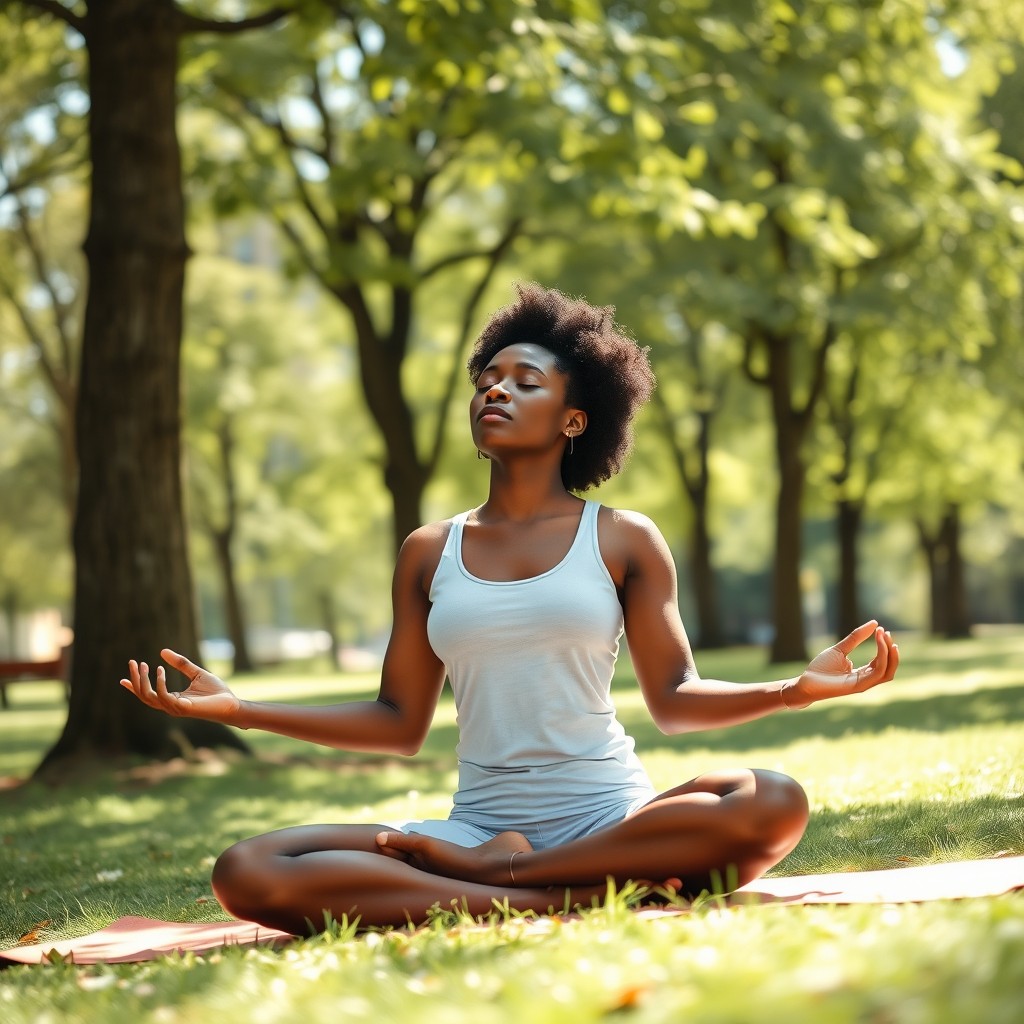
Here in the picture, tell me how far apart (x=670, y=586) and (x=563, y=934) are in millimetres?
1539

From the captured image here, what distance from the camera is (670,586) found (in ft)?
16.3

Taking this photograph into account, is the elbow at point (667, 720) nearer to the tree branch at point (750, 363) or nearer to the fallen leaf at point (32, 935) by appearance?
the fallen leaf at point (32, 935)

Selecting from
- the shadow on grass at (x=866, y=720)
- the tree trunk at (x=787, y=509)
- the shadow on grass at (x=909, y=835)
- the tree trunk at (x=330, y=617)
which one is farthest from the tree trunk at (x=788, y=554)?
the tree trunk at (x=330, y=617)

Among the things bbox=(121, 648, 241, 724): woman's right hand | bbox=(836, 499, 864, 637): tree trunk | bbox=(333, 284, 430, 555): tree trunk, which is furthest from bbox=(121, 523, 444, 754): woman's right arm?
bbox=(836, 499, 864, 637): tree trunk

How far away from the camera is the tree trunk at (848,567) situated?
30172mm

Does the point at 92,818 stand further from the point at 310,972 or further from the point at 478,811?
the point at 310,972

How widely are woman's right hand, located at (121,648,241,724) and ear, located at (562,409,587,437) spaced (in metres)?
1.56

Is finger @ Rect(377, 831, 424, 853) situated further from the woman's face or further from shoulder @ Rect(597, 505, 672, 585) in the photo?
the woman's face

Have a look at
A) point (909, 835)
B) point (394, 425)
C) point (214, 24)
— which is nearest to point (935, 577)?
point (394, 425)

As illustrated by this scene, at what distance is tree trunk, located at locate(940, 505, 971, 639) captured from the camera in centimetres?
3681

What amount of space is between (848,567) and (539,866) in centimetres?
2737

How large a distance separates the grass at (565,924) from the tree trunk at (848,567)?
15.7 meters

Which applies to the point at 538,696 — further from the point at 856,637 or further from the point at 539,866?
the point at 856,637

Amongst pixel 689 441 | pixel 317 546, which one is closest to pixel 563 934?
pixel 689 441
